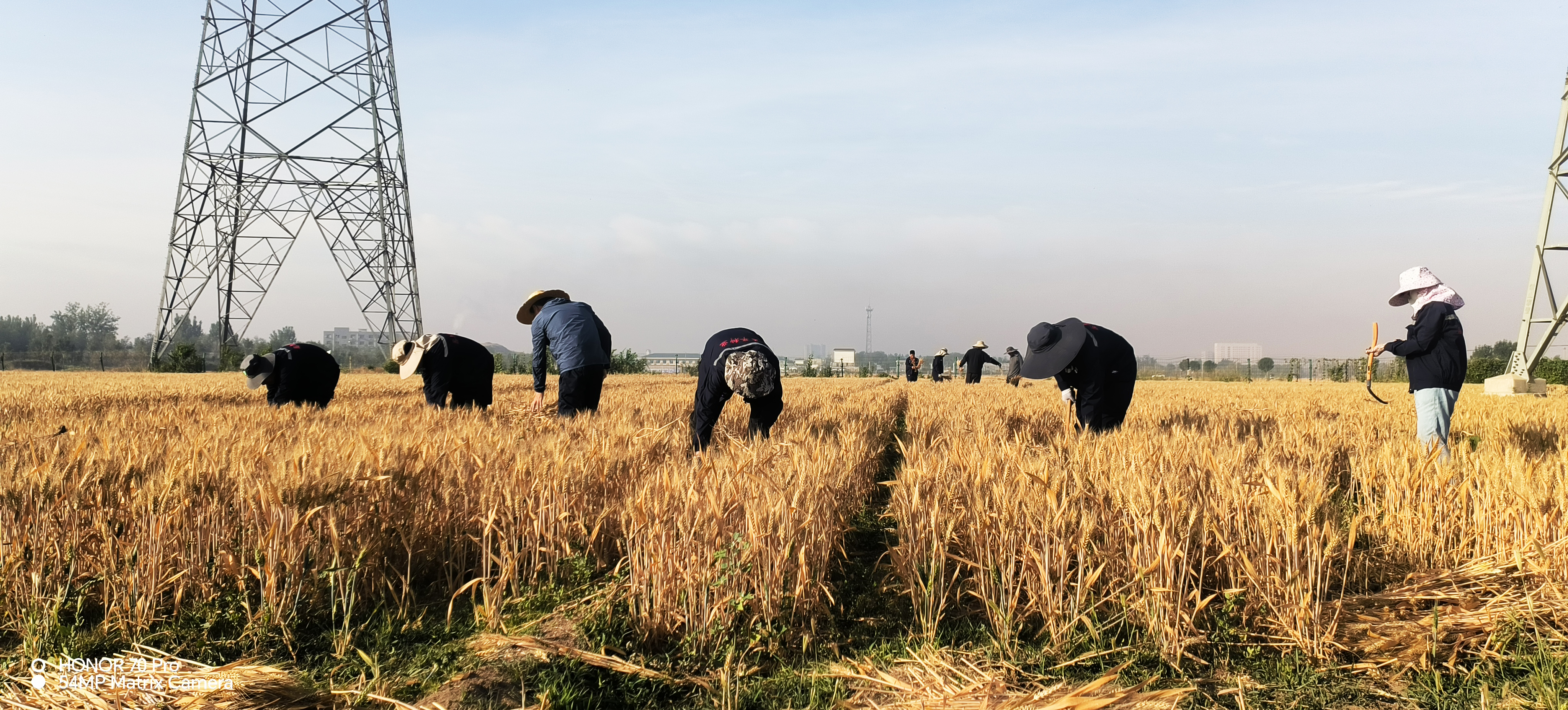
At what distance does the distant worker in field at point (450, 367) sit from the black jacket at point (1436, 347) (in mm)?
7501

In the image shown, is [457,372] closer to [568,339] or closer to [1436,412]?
[568,339]

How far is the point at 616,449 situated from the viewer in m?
4.76

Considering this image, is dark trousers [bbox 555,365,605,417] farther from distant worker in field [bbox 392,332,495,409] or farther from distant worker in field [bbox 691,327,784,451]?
distant worker in field [bbox 691,327,784,451]

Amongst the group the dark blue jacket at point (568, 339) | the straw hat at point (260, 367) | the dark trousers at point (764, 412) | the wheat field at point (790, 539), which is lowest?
the wheat field at point (790, 539)

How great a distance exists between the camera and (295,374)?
8.15 m

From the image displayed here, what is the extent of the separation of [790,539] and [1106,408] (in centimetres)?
415

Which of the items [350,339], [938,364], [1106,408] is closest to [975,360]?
[938,364]

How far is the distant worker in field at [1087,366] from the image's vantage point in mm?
5574

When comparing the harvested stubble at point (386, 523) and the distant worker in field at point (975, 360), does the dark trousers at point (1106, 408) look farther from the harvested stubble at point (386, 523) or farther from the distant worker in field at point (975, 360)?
the distant worker in field at point (975, 360)

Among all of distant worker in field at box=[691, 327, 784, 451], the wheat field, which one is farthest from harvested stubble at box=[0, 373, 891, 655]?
distant worker in field at box=[691, 327, 784, 451]

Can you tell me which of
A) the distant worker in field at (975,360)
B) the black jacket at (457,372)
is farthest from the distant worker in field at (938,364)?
the black jacket at (457,372)

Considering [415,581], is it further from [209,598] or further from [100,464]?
[100,464]

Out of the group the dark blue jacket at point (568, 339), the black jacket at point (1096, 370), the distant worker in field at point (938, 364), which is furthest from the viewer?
the distant worker in field at point (938, 364)

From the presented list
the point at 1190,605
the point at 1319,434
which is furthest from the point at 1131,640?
the point at 1319,434
